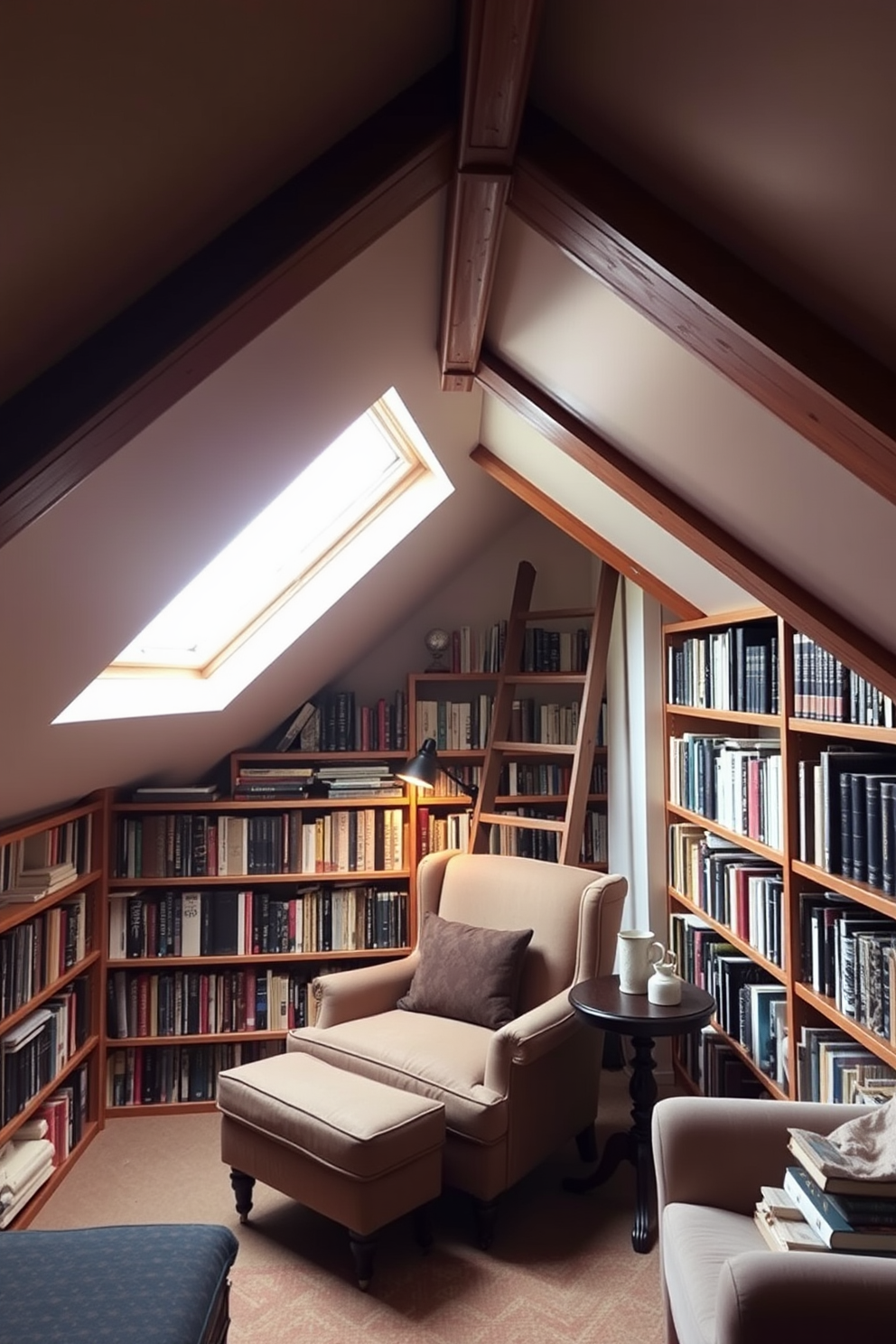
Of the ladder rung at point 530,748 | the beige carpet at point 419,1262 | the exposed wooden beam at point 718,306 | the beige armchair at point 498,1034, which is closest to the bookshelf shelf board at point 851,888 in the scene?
the beige armchair at point 498,1034

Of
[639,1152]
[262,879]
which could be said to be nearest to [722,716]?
[639,1152]

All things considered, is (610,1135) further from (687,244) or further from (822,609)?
(687,244)

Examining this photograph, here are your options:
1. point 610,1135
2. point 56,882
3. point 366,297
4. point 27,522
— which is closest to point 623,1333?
point 610,1135

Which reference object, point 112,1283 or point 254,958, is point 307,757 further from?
point 112,1283

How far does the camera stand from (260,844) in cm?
Answer: 386

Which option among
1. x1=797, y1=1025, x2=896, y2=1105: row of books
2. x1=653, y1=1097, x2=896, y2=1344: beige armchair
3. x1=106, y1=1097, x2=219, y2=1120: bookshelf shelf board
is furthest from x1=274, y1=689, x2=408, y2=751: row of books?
x1=653, y1=1097, x2=896, y2=1344: beige armchair

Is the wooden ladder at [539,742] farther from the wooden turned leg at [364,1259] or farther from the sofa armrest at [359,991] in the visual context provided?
the wooden turned leg at [364,1259]

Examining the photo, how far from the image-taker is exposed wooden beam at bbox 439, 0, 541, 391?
3.61 feet

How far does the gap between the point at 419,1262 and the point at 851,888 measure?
1.61 metres

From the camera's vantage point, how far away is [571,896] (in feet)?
10.6

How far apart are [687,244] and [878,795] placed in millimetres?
1288

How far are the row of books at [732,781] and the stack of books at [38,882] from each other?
2170 millimetres

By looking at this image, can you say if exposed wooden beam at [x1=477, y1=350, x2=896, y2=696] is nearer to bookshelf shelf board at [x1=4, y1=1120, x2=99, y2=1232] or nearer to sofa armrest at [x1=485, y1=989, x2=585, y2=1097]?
sofa armrest at [x1=485, y1=989, x2=585, y2=1097]

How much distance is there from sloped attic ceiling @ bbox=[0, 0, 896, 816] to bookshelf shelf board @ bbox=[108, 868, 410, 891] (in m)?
1.54
